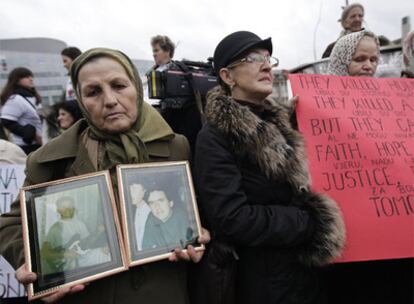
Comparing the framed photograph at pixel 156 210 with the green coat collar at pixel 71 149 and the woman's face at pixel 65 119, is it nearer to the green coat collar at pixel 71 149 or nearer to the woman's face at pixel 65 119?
the green coat collar at pixel 71 149

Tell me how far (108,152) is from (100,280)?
1.79 ft

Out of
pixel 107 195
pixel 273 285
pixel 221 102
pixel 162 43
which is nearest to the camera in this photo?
pixel 107 195

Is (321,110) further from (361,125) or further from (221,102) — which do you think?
(221,102)

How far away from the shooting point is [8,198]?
267 cm

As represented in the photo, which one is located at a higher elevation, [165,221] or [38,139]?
[38,139]

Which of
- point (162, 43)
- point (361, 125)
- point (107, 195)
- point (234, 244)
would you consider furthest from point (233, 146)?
point (162, 43)

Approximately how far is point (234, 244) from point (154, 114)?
73cm

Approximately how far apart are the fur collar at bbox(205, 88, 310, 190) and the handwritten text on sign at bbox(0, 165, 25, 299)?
167 centimetres

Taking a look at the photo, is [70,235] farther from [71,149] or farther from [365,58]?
[365,58]

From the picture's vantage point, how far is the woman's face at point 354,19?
3.80 metres

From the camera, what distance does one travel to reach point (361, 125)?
6.55 ft

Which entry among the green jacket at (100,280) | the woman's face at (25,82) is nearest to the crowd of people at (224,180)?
the green jacket at (100,280)

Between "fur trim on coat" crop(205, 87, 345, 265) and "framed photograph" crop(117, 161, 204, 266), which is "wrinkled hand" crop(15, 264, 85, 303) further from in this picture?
"fur trim on coat" crop(205, 87, 345, 265)

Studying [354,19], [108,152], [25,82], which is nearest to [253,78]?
[108,152]
